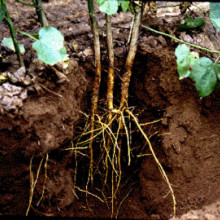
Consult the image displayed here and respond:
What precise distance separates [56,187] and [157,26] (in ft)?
2.90

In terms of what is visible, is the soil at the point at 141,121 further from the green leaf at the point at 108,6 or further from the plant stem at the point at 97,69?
the green leaf at the point at 108,6

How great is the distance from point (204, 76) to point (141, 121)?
0.41m

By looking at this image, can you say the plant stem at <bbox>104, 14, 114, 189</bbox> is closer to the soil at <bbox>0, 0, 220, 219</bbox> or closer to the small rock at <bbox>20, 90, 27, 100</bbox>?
the soil at <bbox>0, 0, 220, 219</bbox>

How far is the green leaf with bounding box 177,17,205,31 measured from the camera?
126 centimetres

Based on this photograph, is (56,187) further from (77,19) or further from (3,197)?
(77,19)

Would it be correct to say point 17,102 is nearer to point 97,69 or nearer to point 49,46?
point 49,46

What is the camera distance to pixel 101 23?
4.49 feet

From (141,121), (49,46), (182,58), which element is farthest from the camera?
(141,121)

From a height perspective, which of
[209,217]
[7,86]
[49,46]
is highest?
[49,46]

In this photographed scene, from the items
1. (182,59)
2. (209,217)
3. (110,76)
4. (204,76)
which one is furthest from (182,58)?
(209,217)

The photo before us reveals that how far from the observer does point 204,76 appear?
108 centimetres

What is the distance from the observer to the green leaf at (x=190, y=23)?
4.13 feet

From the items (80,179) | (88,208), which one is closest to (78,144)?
(80,179)

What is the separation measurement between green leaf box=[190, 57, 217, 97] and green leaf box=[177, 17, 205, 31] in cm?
25
